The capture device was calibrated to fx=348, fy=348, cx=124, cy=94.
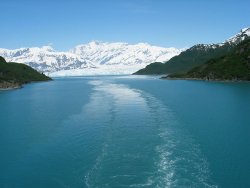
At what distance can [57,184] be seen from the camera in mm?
35469

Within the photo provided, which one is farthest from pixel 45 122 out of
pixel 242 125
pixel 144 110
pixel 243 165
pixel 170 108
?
pixel 243 165

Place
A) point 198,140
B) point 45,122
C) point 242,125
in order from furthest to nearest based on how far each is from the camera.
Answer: point 45,122 → point 242,125 → point 198,140

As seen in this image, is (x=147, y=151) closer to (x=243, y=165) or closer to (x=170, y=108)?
(x=243, y=165)

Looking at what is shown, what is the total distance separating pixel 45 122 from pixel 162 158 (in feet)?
115

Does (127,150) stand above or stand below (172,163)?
above

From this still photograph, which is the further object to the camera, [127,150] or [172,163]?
[127,150]

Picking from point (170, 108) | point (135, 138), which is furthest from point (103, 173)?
point (170, 108)

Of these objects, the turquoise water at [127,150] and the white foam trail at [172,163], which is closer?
the white foam trail at [172,163]

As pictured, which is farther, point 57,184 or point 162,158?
point 162,158

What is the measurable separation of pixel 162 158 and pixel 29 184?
15772 mm

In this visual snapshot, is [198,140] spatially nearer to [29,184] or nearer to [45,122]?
[29,184]

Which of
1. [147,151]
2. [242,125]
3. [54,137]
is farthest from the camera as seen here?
[242,125]

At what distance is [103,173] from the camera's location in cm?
3766

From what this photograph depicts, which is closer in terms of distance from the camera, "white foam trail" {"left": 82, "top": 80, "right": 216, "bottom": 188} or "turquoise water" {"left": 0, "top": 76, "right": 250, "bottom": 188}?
"white foam trail" {"left": 82, "top": 80, "right": 216, "bottom": 188}
